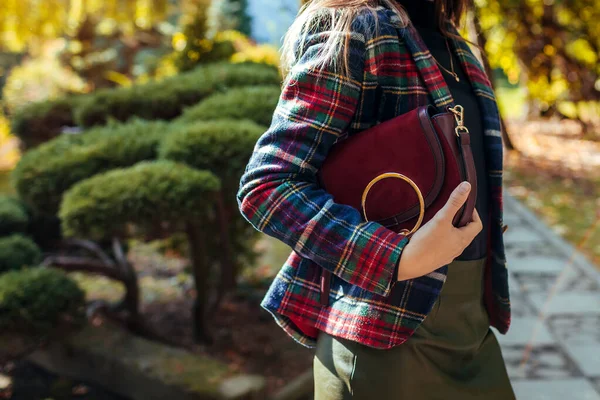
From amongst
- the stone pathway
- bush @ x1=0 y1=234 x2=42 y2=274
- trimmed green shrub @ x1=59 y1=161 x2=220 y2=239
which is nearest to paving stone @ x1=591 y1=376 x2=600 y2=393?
the stone pathway

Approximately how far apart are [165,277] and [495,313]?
4.02 metres

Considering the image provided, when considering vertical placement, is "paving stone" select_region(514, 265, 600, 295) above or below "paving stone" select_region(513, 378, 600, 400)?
below

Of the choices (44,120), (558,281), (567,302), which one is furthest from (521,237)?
(44,120)

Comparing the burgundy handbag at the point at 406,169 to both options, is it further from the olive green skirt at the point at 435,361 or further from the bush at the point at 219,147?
the bush at the point at 219,147

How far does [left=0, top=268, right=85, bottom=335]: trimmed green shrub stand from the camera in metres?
2.75

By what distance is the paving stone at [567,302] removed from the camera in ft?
13.3

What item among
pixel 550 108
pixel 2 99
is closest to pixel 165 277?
pixel 2 99

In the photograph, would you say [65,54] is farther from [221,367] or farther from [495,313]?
[495,313]

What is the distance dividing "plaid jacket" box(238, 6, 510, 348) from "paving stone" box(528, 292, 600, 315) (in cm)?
331

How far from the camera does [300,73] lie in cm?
104

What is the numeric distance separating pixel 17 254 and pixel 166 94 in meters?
1.60

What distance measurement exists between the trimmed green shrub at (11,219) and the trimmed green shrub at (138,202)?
145 cm

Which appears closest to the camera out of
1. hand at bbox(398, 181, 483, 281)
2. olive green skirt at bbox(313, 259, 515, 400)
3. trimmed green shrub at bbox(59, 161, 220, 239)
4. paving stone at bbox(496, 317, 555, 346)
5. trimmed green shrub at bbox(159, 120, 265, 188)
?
hand at bbox(398, 181, 483, 281)

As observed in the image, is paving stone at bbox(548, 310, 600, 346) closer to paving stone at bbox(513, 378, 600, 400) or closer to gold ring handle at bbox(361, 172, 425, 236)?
paving stone at bbox(513, 378, 600, 400)
